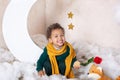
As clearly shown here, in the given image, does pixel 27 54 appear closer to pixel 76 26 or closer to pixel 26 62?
pixel 26 62

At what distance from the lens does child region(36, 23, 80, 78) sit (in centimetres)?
113

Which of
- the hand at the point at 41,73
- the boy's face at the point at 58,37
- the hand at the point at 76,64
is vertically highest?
the boy's face at the point at 58,37

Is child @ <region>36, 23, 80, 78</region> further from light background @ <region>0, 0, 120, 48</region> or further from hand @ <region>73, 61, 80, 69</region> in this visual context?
light background @ <region>0, 0, 120, 48</region>

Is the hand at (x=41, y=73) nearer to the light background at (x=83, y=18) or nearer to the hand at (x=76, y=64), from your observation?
the hand at (x=76, y=64)

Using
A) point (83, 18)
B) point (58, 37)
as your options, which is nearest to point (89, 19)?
point (83, 18)

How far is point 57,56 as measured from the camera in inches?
45.0

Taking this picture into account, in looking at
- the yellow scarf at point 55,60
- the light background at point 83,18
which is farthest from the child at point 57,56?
the light background at point 83,18

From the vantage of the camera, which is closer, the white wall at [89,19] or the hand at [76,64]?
the hand at [76,64]

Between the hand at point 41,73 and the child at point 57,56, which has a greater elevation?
the child at point 57,56

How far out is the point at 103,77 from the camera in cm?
109

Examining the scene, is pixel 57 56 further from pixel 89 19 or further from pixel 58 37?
pixel 89 19

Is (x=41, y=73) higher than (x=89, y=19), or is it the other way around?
Answer: (x=89, y=19)

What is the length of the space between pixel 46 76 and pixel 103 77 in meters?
0.20

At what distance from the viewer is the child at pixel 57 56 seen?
1.13m
